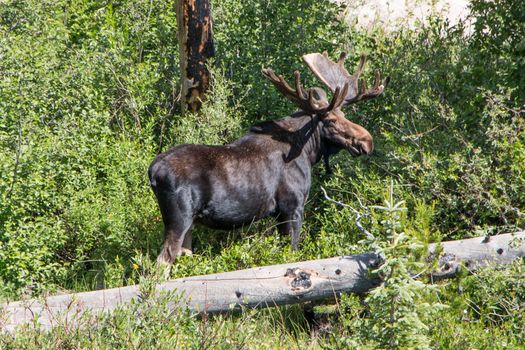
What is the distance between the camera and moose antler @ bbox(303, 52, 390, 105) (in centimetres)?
1040

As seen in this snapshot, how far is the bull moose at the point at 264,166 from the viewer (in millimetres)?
9008

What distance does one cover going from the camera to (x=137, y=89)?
11992 millimetres

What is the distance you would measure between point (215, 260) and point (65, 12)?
6.43 metres

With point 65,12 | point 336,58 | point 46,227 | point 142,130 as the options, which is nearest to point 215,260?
point 46,227

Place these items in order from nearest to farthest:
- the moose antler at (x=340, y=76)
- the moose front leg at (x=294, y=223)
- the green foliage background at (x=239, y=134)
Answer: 1. the green foliage background at (x=239, y=134)
2. the moose front leg at (x=294, y=223)
3. the moose antler at (x=340, y=76)

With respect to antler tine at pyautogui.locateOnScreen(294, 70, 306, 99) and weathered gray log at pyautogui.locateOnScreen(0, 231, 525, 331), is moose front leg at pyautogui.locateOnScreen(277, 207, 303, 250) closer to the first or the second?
antler tine at pyautogui.locateOnScreen(294, 70, 306, 99)

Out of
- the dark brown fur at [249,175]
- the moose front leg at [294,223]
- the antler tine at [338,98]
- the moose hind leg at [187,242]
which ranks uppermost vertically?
the antler tine at [338,98]

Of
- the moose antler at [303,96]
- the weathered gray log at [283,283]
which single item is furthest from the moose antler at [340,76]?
the weathered gray log at [283,283]

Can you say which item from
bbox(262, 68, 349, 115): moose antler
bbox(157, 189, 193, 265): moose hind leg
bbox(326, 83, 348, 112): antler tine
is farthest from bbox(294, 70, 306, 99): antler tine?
bbox(157, 189, 193, 265): moose hind leg

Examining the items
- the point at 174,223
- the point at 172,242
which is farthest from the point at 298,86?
the point at 172,242

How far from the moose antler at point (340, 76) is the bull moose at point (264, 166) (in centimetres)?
1

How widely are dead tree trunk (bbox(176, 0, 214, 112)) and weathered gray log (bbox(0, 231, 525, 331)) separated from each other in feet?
14.4

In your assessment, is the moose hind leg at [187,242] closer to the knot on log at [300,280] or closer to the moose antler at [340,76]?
the knot on log at [300,280]

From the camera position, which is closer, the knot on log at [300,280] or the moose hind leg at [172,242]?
the knot on log at [300,280]
